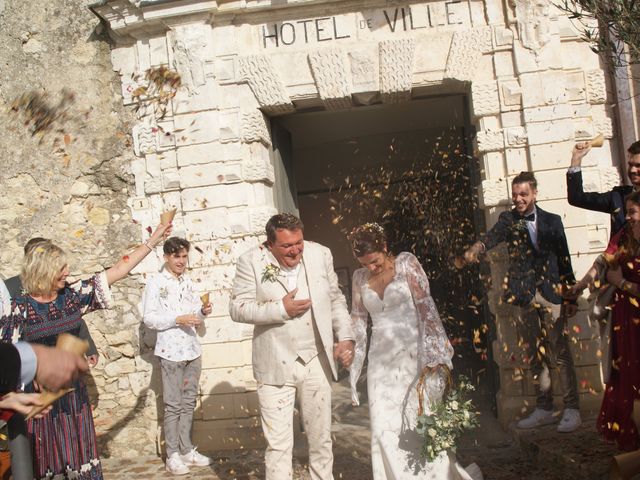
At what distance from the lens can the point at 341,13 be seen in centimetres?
698

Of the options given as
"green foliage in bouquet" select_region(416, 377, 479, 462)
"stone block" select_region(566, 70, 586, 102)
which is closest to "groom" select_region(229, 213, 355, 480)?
"green foliage in bouquet" select_region(416, 377, 479, 462)

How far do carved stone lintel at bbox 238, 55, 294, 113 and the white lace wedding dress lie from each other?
2.72 metres

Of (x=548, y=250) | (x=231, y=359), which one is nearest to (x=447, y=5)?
(x=548, y=250)

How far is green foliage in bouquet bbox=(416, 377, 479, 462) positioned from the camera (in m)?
4.55

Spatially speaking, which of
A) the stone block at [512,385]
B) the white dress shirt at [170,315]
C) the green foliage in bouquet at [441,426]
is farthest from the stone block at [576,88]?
the white dress shirt at [170,315]

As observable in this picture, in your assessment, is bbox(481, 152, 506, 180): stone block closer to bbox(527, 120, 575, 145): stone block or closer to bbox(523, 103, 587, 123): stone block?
bbox(527, 120, 575, 145): stone block

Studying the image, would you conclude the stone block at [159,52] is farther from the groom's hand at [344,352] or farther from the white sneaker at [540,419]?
the white sneaker at [540,419]

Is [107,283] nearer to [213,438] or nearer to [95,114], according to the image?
[213,438]

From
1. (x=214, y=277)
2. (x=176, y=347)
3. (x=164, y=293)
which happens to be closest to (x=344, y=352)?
(x=176, y=347)

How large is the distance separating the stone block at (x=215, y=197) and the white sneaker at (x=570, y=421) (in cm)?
348

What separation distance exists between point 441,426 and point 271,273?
1486 mm

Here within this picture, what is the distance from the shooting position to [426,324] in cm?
477

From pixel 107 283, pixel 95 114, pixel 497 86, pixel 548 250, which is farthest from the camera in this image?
pixel 95 114

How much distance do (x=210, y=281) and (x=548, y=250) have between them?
10.4 feet
